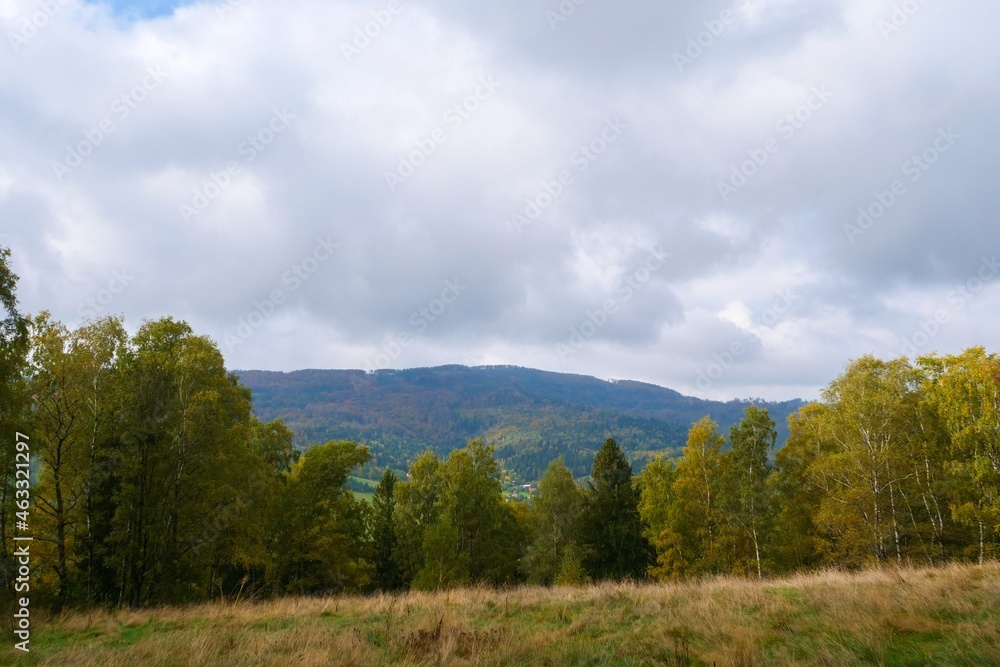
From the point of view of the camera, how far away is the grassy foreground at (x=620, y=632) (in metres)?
6.63

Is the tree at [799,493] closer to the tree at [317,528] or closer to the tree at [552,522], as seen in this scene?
the tree at [552,522]

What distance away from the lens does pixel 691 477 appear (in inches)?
1422

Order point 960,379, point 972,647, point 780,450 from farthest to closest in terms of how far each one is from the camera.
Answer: point 780,450, point 960,379, point 972,647

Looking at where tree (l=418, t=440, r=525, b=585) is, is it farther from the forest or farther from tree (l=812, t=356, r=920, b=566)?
tree (l=812, t=356, r=920, b=566)

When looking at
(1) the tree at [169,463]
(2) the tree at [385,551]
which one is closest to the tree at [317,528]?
(2) the tree at [385,551]

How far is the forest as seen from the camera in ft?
60.3

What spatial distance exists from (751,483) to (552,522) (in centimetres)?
2126

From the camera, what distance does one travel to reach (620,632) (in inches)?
340

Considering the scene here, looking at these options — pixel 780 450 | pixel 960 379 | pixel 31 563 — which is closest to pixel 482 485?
pixel 780 450

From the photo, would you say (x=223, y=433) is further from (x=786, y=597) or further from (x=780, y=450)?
(x=780, y=450)

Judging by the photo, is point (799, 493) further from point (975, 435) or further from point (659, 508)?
point (975, 435)

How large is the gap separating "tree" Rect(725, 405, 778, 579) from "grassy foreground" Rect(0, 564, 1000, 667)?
22899 millimetres

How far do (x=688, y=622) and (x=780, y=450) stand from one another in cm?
3228

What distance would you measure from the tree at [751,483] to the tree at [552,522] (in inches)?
586
